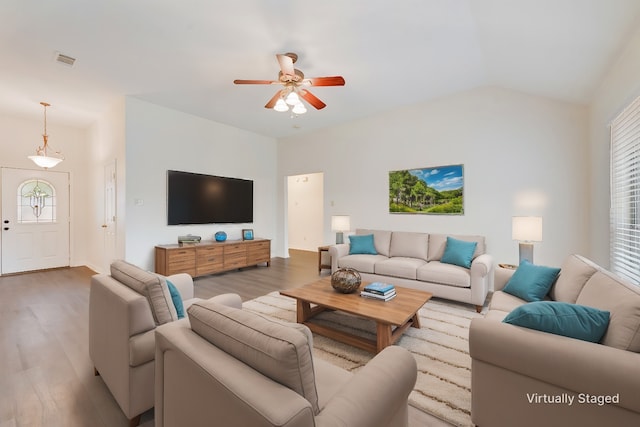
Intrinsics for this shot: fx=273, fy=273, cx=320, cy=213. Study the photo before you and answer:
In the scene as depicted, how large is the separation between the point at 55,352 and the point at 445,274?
406 cm

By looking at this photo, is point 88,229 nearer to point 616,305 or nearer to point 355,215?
point 355,215

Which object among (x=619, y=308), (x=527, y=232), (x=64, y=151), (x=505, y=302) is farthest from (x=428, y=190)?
(x=64, y=151)

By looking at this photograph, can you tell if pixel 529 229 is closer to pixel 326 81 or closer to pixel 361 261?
pixel 361 261

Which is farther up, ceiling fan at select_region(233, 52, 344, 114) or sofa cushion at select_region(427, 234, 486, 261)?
ceiling fan at select_region(233, 52, 344, 114)

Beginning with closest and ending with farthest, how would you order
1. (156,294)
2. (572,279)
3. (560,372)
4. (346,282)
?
(560,372) → (156,294) → (572,279) → (346,282)

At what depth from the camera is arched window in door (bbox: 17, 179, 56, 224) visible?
5.18 metres

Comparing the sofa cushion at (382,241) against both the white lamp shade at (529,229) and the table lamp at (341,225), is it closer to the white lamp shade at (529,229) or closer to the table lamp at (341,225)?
the table lamp at (341,225)

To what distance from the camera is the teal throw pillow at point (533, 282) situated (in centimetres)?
226

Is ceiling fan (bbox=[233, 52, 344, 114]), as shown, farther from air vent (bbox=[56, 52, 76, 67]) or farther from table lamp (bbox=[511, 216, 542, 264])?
table lamp (bbox=[511, 216, 542, 264])

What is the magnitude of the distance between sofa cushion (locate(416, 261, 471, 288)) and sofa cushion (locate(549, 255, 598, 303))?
1063 mm

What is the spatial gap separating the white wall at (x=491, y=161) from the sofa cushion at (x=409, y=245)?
0.38m

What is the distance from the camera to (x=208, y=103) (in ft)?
15.0

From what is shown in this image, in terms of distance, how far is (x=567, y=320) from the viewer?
1.35m

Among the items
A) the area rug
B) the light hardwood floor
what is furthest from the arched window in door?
the area rug
